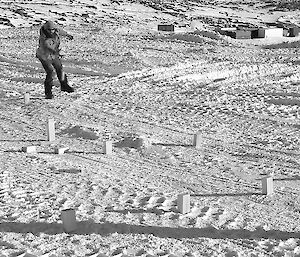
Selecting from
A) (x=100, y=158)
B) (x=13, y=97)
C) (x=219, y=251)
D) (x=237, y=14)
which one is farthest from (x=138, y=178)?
(x=237, y=14)

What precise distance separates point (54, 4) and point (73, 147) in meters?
49.9

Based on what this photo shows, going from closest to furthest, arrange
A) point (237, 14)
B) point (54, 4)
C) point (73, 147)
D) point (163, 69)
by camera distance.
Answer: point (73, 147)
point (163, 69)
point (54, 4)
point (237, 14)

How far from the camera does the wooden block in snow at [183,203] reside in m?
4.16

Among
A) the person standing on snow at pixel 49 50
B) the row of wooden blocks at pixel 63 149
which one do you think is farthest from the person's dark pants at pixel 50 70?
the row of wooden blocks at pixel 63 149

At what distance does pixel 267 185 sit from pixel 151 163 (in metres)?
1.41

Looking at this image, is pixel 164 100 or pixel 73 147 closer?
pixel 73 147

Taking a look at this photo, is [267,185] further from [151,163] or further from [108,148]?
[108,148]

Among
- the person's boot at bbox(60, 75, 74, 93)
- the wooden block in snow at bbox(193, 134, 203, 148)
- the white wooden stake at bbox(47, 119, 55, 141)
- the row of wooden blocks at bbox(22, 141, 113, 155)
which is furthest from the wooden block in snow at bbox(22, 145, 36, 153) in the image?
the person's boot at bbox(60, 75, 74, 93)

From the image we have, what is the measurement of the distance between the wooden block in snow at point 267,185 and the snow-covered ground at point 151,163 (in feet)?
0.20

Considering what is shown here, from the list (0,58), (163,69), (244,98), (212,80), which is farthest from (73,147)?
(0,58)

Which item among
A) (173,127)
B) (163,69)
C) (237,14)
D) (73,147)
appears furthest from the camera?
(237,14)

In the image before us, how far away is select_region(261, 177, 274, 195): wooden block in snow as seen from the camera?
4617 mm

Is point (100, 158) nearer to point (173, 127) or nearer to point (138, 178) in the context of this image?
point (138, 178)

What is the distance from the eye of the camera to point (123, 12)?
54.5 m
